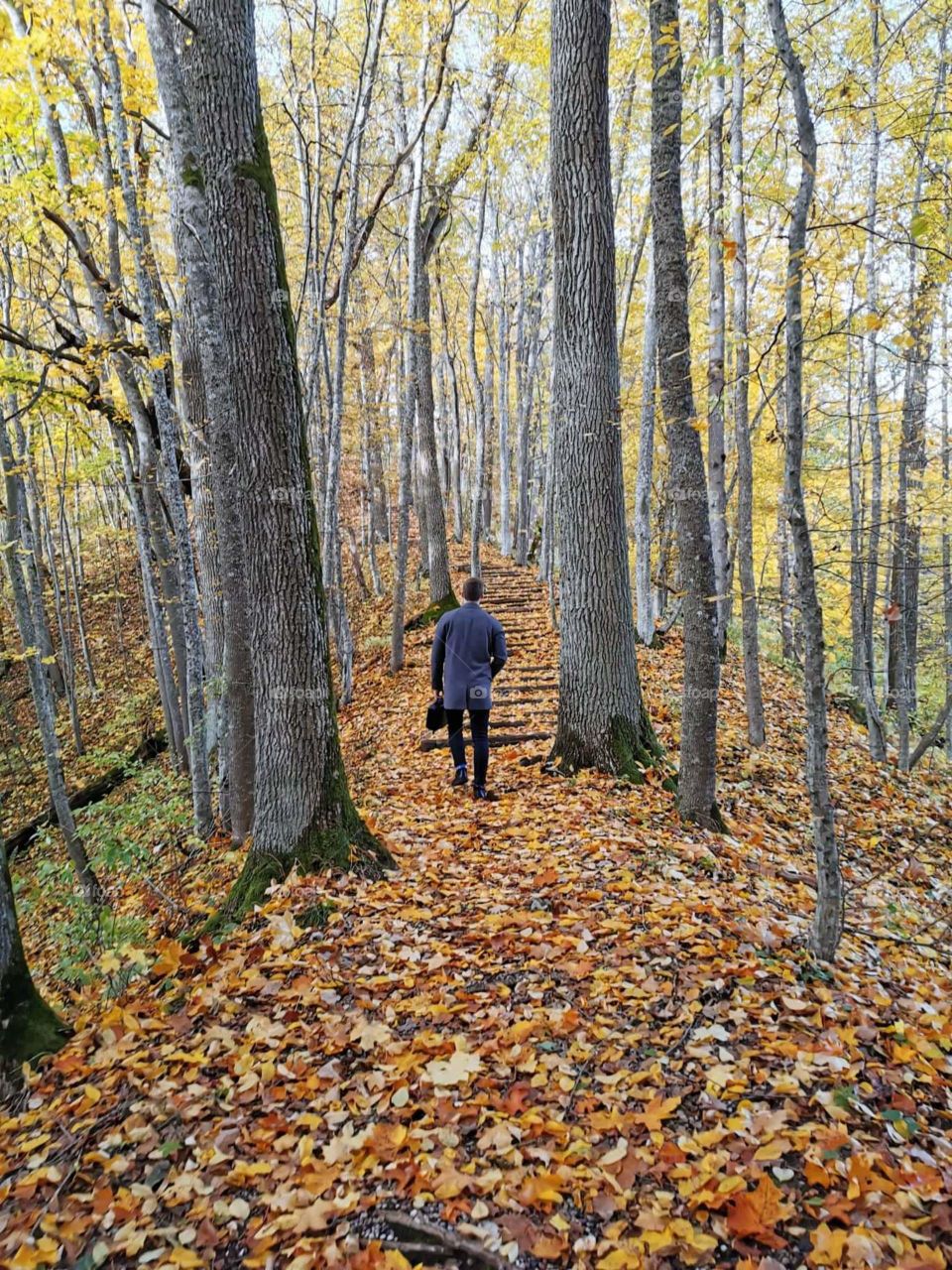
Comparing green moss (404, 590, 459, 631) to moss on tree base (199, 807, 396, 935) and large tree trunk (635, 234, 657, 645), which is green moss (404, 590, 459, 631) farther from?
moss on tree base (199, 807, 396, 935)

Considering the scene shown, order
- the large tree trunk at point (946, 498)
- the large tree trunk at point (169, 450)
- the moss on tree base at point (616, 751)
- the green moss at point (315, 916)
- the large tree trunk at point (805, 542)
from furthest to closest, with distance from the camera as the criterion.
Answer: the large tree trunk at point (946, 498), the moss on tree base at point (616, 751), the large tree trunk at point (169, 450), the green moss at point (315, 916), the large tree trunk at point (805, 542)

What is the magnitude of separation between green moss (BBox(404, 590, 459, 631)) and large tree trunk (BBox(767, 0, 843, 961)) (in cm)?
1089

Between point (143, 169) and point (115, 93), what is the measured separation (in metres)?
2.58

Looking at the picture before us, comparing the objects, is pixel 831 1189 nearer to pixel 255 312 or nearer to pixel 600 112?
pixel 255 312

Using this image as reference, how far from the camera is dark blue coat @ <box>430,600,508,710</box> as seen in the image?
6477mm

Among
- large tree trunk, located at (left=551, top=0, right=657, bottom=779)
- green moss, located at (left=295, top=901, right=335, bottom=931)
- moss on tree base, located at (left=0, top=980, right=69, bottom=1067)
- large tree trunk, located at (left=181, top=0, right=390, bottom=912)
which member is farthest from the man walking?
moss on tree base, located at (left=0, top=980, right=69, bottom=1067)

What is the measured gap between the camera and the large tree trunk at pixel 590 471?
246 inches

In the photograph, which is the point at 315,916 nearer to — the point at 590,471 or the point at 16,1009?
the point at 16,1009

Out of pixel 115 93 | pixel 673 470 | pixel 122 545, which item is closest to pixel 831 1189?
pixel 673 470

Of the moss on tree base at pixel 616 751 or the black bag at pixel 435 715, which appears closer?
the moss on tree base at pixel 616 751

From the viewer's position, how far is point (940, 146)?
8.25m

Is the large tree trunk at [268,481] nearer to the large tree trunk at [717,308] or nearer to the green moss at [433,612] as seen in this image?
the large tree trunk at [717,308]

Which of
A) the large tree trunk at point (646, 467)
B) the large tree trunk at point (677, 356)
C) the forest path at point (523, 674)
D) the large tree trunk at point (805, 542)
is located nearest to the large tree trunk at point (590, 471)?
the large tree trunk at point (677, 356)

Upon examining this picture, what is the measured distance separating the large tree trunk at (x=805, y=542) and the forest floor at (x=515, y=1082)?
45 centimetres
